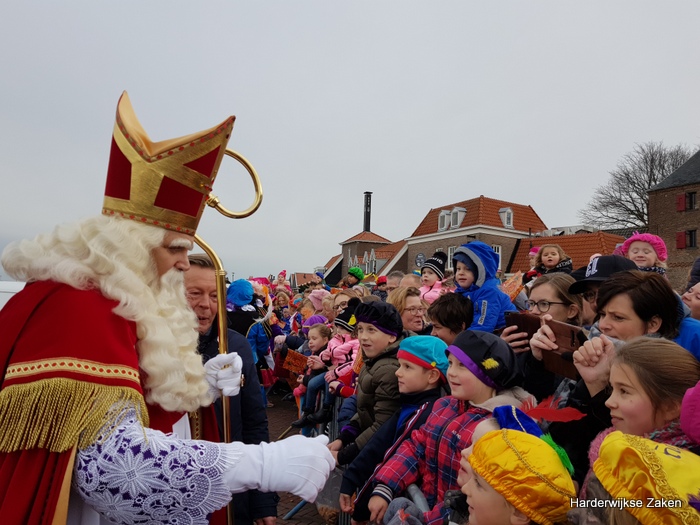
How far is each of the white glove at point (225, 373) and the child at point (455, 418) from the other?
3.27 ft

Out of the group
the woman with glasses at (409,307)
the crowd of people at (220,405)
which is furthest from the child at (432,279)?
the crowd of people at (220,405)

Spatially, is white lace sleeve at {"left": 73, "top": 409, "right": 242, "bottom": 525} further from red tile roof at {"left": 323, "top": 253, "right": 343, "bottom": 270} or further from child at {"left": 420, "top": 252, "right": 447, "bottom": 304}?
red tile roof at {"left": 323, "top": 253, "right": 343, "bottom": 270}

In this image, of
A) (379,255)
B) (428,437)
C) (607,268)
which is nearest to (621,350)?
(428,437)

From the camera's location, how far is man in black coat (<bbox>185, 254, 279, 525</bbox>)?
2.67m

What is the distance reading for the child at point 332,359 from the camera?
5.22m

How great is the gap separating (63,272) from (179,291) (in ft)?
1.85

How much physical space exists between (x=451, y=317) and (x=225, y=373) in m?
2.17

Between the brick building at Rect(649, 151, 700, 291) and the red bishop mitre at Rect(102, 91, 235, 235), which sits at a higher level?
the brick building at Rect(649, 151, 700, 291)

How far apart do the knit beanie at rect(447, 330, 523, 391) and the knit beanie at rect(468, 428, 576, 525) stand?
2.50 feet

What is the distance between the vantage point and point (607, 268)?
124 inches

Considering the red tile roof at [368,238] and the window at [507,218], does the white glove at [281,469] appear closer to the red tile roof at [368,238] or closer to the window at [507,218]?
the window at [507,218]

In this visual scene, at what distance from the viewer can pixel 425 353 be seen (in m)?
3.18

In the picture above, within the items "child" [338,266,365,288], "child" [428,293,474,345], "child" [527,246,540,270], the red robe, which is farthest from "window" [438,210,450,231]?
the red robe

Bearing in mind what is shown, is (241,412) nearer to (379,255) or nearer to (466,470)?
(466,470)
